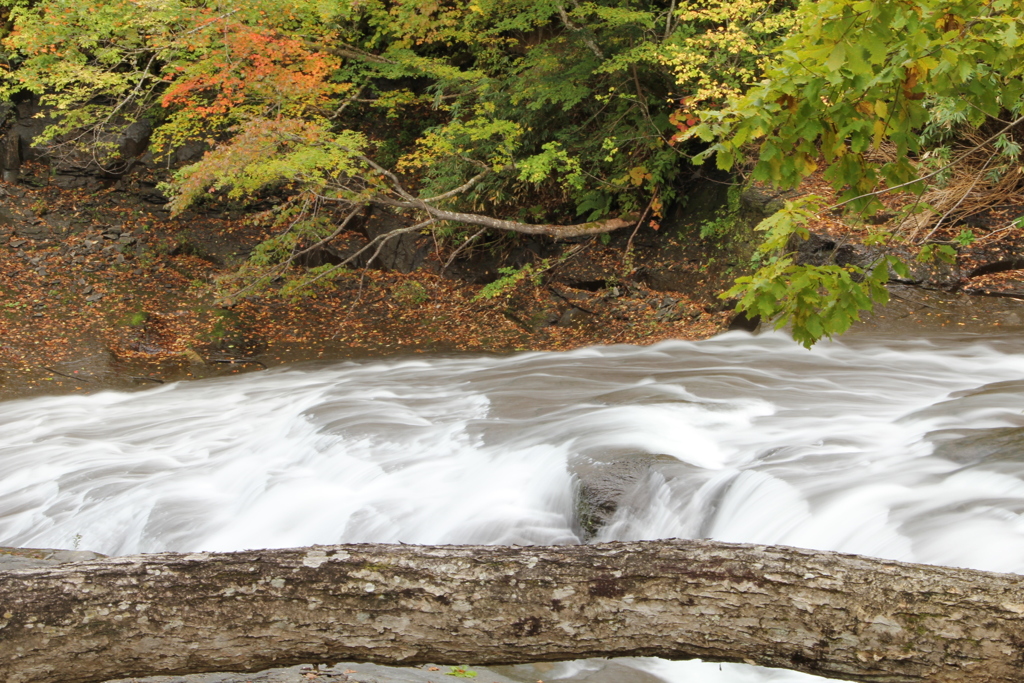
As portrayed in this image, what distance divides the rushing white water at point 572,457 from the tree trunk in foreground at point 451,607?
2281 mm

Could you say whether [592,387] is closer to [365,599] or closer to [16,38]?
[365,599]

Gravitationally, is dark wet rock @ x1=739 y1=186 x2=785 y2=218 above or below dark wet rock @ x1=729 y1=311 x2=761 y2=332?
above

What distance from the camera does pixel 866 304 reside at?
352 centimetres

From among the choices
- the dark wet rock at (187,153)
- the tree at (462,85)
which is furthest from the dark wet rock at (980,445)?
the dark wet rock at (187,153)

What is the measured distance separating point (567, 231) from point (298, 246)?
18.6ft

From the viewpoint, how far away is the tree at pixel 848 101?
3.19 metres

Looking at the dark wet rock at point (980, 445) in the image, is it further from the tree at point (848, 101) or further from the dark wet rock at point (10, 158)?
the dark wet rock at point (10, 158)

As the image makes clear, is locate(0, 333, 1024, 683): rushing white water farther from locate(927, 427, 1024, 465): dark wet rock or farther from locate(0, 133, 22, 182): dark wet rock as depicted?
locate(0, 133, 22, 182): dark wet rock

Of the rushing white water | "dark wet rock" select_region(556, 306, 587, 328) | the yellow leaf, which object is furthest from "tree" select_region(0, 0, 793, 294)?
the yellow leaf

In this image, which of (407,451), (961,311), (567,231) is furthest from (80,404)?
(961,311)

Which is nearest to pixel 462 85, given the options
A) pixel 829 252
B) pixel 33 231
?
pixel 829 252

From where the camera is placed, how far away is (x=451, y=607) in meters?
2.44

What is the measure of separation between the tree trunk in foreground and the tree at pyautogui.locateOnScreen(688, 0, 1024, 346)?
1.41 meters

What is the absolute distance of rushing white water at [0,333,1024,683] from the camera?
16.9ft
